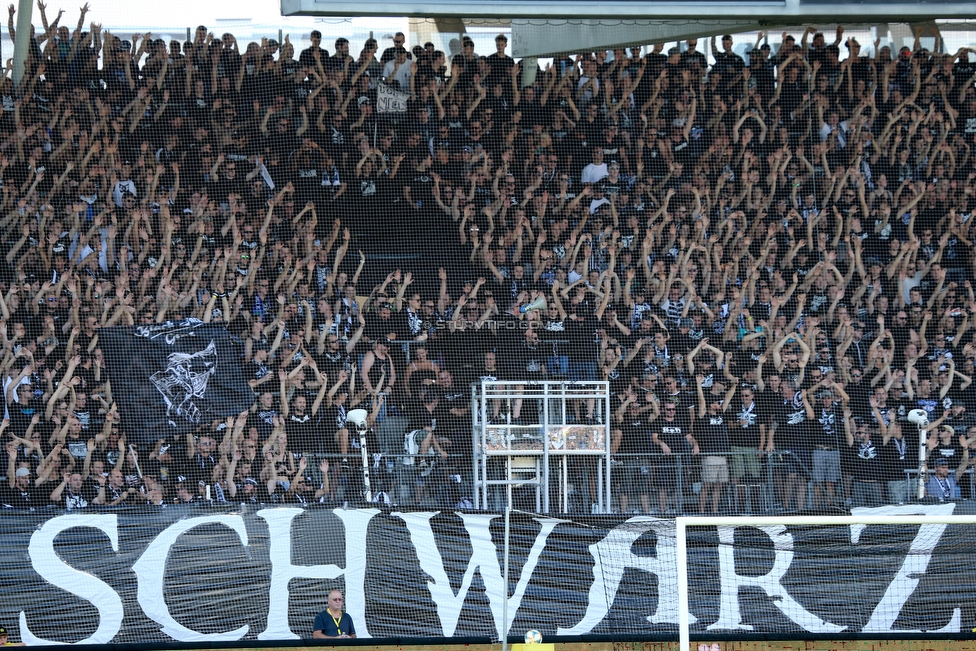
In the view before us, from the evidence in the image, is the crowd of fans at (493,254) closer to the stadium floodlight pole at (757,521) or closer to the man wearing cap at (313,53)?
the man wearing cap at (313,53)

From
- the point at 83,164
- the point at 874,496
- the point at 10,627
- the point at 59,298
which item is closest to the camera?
the point at 10,627

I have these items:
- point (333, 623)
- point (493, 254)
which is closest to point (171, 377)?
point (493, 254)

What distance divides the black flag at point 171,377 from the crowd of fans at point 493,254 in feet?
0.67

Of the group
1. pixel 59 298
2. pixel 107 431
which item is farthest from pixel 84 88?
pixel 107 431

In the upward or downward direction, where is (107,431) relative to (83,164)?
downward

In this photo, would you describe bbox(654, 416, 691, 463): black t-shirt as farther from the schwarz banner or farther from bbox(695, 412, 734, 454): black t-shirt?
the schwarz banner

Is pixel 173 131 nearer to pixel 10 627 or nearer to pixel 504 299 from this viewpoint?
pixel 504 299

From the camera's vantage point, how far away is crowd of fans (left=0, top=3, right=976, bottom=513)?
45.0ft

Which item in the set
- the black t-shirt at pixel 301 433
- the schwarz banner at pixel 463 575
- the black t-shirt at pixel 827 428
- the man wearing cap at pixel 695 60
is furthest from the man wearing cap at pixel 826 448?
the black t-shirt at pixel 301 433

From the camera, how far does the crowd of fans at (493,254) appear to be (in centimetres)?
1370

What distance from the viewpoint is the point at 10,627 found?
10.3m

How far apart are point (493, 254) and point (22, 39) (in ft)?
20.9

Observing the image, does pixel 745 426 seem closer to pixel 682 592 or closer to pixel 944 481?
pixel 944 481

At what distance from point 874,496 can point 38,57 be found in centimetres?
1148
